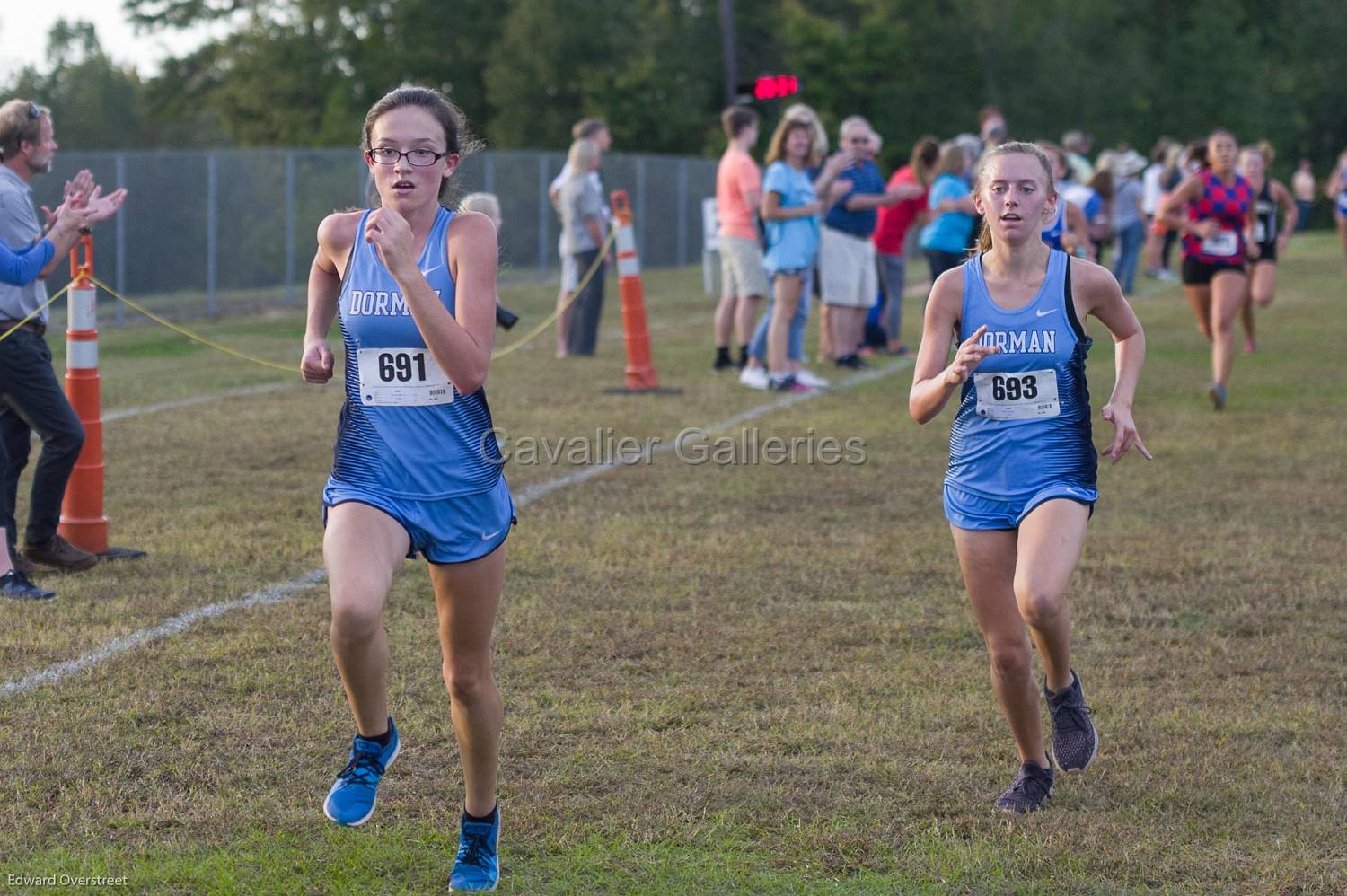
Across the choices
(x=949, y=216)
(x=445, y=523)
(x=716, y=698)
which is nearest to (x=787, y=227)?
(x=949, y=216)

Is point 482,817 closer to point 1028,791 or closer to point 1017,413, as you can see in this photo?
point 1028,791

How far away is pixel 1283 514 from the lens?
879 centimetres

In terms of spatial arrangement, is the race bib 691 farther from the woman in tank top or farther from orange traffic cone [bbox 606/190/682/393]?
the woman in tank top

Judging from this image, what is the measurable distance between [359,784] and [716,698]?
5.73ft

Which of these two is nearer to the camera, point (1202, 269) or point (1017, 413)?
point (1017, 413)

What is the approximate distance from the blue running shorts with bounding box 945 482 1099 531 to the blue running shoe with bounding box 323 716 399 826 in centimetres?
166

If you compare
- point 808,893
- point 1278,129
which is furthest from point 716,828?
point 1278,129

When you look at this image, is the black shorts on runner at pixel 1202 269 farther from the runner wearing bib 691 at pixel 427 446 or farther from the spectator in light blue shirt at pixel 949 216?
the runner wearing bib 691 at pixel 427 446

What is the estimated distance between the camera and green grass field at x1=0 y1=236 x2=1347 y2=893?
14.0ft

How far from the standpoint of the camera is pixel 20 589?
670 centimetres

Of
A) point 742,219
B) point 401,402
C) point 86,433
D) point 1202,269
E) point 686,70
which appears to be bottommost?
point 86,433

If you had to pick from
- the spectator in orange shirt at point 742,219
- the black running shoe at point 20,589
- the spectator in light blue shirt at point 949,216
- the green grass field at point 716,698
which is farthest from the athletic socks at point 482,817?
the spectator in light blue shirt at point 949,216

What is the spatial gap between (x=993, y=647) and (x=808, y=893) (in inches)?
36.4

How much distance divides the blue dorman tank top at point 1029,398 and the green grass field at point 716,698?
0.93m
